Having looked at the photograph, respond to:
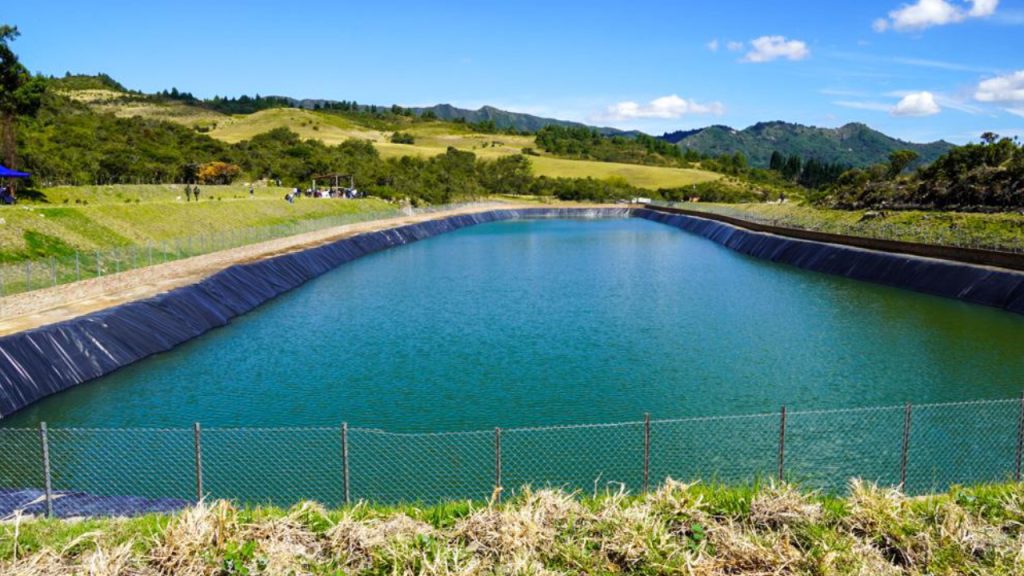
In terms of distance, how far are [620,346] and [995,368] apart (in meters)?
14.8

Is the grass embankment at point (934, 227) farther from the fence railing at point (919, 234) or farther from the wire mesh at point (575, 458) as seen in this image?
the wire mesh at point (575, 458)

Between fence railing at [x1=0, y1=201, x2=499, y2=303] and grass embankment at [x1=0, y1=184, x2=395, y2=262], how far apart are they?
1.36 m

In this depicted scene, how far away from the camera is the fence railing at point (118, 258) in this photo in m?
35.7

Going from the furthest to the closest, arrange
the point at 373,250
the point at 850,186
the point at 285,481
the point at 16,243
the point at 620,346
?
the point at 850,186 < the point at 373,250 < the point at 16,243 < the point at 620,346 < the point at 285,481

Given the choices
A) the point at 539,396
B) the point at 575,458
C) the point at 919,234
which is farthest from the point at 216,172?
the point at 575,458

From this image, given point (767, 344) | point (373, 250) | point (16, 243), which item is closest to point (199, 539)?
point (767, 344)

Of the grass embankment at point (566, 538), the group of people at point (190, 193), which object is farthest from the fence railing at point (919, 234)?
the group of people at point (190, 193)

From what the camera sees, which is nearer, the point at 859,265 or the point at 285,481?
the point at 285,481

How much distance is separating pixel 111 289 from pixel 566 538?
3335 centimetres

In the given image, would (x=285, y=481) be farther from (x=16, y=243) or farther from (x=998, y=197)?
(x=998, y=197)

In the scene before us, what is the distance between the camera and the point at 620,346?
33500 mm

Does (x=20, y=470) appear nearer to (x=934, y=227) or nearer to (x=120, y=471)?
(x=120, y=471)

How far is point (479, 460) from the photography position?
1969cm

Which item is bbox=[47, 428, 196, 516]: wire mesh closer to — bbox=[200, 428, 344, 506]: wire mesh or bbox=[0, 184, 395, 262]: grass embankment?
bbox=[200, 428, 344, 506]: wire mesh
